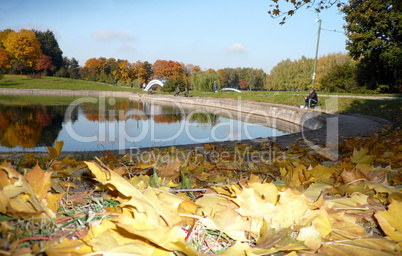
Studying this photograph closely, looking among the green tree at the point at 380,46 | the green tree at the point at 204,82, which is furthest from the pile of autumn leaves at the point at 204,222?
the green tree at the point at 204,82

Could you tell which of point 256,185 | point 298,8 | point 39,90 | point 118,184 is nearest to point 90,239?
point 118,184

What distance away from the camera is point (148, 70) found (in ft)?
239

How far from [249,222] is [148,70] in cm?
7482

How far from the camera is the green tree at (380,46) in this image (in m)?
19.7

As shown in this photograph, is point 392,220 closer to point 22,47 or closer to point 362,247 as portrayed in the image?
point 362,247

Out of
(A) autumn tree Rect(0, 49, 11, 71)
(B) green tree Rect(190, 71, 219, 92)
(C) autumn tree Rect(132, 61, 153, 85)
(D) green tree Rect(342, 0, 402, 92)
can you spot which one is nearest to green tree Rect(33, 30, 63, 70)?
(A) autumn tree Rect(0, 49, 11, 71)

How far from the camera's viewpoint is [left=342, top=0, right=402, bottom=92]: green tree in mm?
19672

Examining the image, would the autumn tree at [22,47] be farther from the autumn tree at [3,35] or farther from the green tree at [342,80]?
the green tree at [342,80]

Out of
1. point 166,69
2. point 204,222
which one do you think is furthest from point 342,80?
point 166,69

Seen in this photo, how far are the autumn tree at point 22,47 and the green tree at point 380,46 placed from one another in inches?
2176

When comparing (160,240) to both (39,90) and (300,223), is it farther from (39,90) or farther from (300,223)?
(39,90)

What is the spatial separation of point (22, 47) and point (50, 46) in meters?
8.32

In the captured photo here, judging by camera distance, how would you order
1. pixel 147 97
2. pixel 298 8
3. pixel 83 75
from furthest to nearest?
pixel 83 75 → pixel 147 97 → pixel 298 8

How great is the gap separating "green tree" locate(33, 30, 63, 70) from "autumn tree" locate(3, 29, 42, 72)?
15.8 ft
